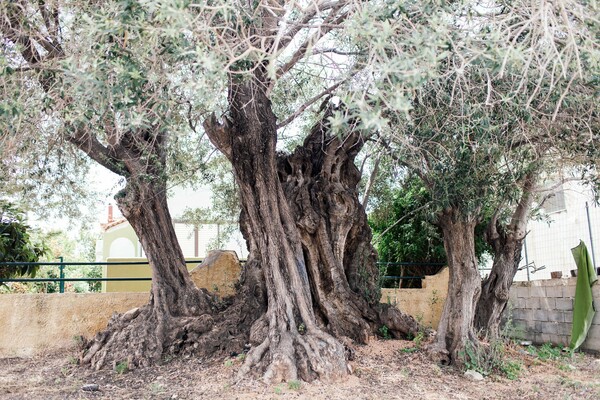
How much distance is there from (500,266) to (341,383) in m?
3.54

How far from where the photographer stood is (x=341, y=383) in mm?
6598

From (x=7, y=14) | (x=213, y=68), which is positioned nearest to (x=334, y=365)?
(x=213, y=68)

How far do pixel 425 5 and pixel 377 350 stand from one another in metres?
4.89

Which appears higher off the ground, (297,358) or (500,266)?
(500,266)

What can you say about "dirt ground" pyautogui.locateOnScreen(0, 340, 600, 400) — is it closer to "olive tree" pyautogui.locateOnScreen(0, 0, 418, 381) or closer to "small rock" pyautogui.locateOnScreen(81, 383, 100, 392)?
"small rock" pyautogui.locateOnScreen(81, 383, 100, 392)

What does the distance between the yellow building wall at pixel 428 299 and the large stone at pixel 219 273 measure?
3074mm

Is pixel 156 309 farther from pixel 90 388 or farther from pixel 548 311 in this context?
pixel 548 311

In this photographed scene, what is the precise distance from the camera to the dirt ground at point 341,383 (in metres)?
6.41

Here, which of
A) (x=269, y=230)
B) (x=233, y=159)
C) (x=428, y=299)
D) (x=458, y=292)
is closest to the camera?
(x=233, y=159)

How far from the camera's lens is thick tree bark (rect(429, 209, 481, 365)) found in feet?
25.3

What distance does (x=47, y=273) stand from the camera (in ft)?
65.0

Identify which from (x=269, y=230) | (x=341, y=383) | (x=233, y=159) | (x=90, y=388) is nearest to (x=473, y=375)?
(x=341, y=383)

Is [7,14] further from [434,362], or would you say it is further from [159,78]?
[434,362]

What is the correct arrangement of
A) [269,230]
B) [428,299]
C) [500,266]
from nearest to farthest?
[269,230], [500,266], [428,299]
